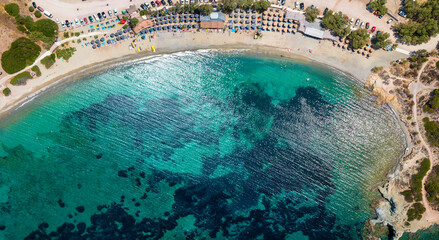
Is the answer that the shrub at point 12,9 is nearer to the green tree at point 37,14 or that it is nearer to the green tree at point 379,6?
the green tree at point 37,14

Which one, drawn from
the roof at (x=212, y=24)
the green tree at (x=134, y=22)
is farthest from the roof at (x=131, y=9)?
the roof at (x=212, y=24)

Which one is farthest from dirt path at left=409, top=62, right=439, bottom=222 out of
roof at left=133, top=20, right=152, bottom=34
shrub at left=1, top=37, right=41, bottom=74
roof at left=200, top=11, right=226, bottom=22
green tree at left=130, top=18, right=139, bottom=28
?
shrub at left=1, top=37, right=41, bottom=74

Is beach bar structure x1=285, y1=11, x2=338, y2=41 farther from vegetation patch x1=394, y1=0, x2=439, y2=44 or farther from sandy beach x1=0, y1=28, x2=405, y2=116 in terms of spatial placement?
vegetation patch x1=394, y1=0, x2=439, y2=44

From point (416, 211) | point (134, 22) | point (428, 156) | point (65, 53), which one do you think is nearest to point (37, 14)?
point (65, 53)

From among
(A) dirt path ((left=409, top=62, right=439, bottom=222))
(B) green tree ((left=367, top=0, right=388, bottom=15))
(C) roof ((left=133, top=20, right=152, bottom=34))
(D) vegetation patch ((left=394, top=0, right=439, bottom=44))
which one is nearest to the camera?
(D) vegetation patch ((left=394, top=0, right=439, bottom=44))

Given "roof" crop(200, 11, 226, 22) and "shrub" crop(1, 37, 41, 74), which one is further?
"roof" crop(200, 11, 226, 22)

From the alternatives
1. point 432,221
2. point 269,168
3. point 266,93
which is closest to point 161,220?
point 269,168

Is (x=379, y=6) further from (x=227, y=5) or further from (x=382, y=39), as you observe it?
(x=227, y=5)
